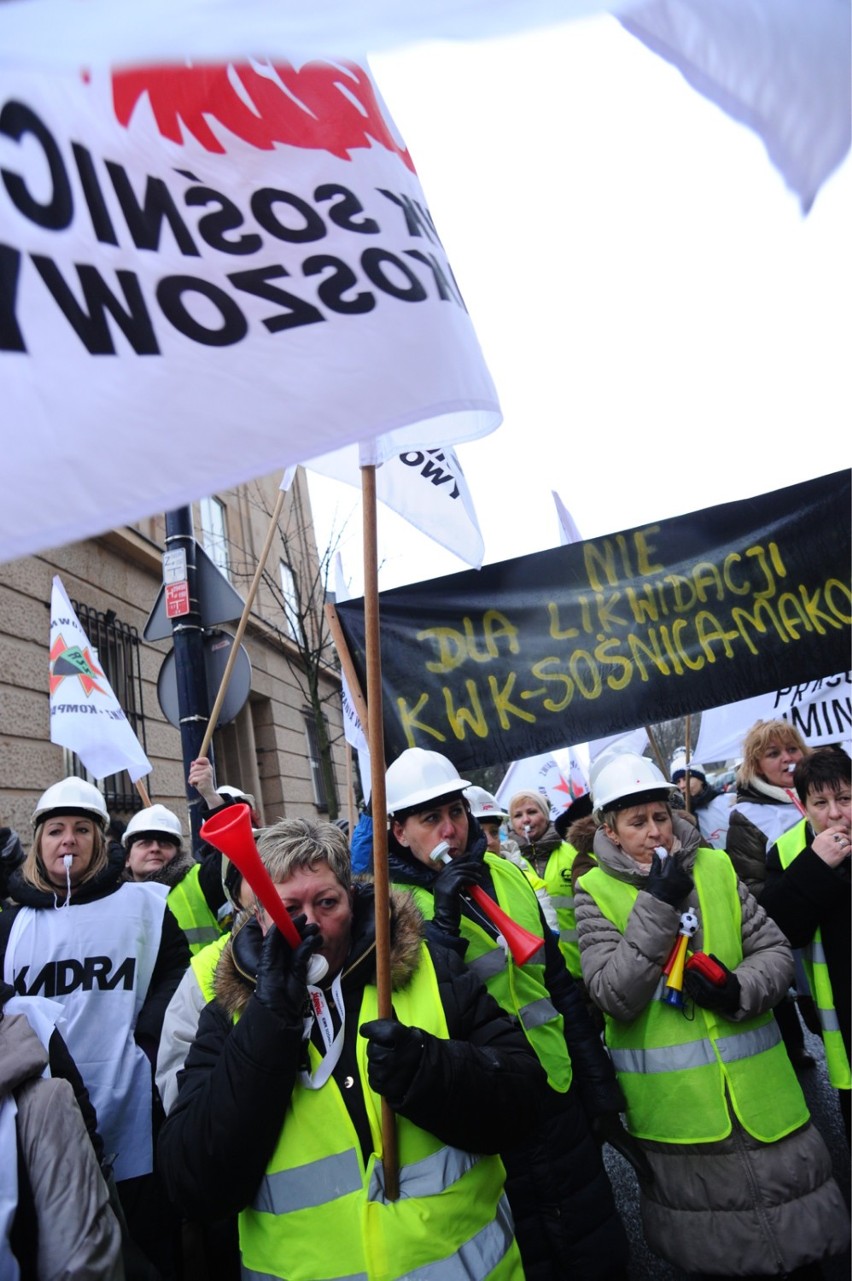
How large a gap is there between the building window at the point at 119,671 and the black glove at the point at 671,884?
6245mm

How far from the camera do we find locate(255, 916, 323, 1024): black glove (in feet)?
6.05

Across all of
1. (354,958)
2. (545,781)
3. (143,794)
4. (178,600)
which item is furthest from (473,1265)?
(545,781)

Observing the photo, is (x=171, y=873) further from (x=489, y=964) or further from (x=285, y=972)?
(x=285, y=972)

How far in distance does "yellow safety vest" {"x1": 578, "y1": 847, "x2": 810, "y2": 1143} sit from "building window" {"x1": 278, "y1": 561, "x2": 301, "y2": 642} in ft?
36.3

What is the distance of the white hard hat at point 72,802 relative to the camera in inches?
136

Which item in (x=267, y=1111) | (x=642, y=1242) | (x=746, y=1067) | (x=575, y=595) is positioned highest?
(x=575, y=595)

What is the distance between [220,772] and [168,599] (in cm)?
713

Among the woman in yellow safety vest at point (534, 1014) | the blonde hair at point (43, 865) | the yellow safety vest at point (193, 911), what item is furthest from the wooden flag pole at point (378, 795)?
the yellow safety vest at point (193, 911)

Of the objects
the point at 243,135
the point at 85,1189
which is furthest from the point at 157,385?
the point at 85,1189

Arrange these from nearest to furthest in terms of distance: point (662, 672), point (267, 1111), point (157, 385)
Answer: point (157, 385) → point (267, 1111) → point (662, 672)

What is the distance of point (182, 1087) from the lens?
2006 millimetres

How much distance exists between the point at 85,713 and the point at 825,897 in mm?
4081

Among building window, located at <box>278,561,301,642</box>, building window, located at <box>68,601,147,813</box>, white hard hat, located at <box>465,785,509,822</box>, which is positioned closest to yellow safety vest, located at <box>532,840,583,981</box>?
white hard hat, located at <box>465,785,509,822</box>

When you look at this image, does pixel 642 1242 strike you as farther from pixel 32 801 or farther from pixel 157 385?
pixel 32 801
